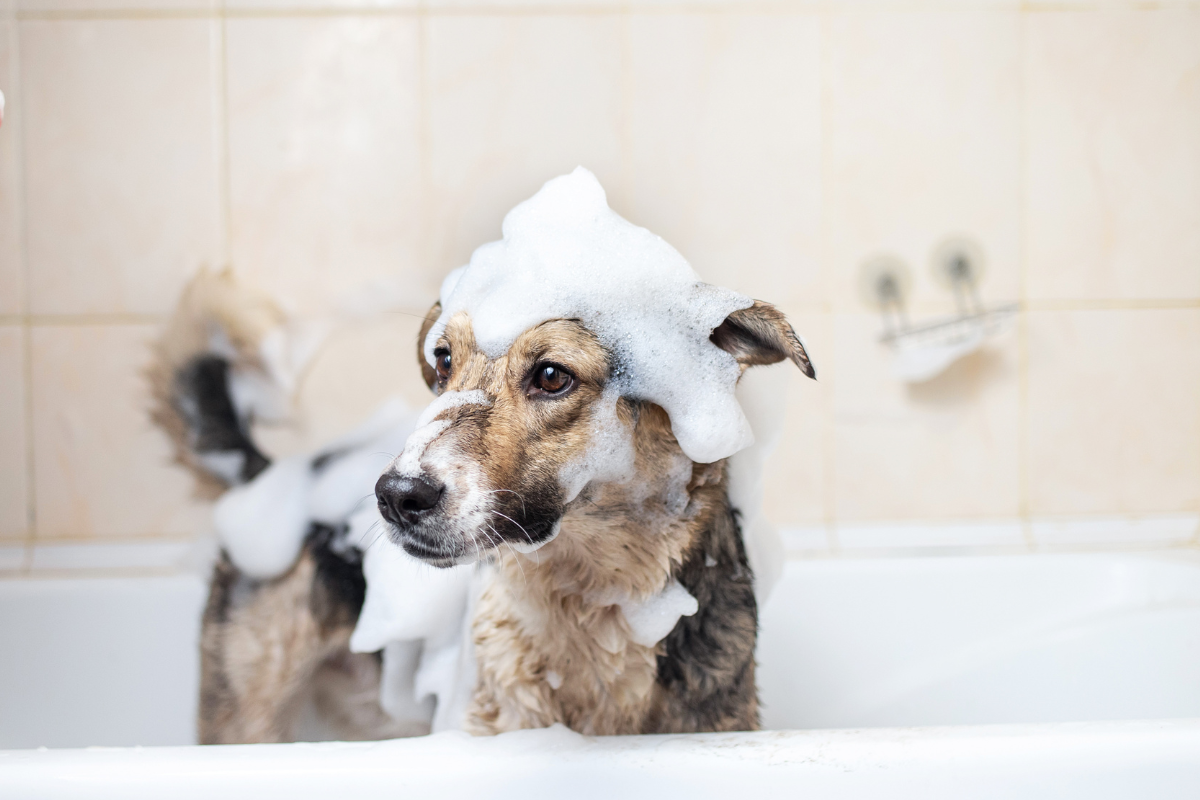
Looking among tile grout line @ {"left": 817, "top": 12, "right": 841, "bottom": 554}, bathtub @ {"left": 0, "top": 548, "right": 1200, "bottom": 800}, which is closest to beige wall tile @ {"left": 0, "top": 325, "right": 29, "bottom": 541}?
bathtub @ {"left": 0, "top": 548, "right": 1200, "bottom": 800}

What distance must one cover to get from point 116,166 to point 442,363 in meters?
1.34

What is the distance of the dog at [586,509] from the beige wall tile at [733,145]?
839mm

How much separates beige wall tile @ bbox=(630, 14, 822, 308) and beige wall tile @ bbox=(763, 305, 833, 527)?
15cm

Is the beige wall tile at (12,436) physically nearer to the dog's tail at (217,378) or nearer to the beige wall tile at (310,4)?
the dog's tail at (217,378)

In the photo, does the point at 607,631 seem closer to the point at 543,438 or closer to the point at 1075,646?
the point at 543,438

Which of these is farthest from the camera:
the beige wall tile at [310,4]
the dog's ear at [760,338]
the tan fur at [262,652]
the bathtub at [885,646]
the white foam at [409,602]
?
the beige wall tile at [310,4]

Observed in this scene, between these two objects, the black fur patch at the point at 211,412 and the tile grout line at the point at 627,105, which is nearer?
the black fur patch at the point at 211,412

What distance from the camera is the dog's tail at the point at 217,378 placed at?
3.97 feet

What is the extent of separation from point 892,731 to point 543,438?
1.43ft

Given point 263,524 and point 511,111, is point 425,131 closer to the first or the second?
point 511,111

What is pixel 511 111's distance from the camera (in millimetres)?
1654

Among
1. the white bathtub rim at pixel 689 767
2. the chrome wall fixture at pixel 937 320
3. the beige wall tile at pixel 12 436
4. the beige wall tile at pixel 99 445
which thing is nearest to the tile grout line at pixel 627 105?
the chrome wall fixture at pixel 937 320

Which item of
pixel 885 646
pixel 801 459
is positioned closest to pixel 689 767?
pixel 885 646

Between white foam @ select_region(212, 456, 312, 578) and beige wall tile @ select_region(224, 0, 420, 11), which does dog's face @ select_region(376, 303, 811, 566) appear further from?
beige wall tile @ select_region(224, 0, 420, 11)
